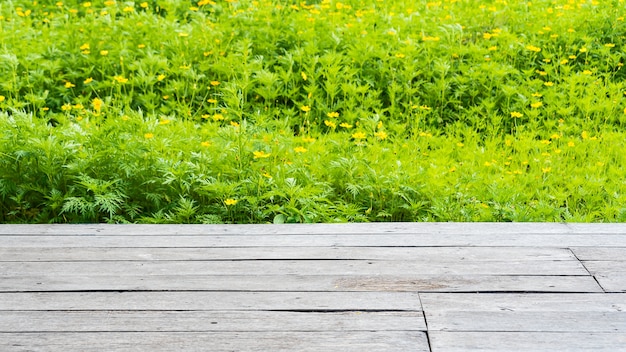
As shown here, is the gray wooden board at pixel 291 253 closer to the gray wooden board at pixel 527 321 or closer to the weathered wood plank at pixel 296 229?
the weathered wood plank at pixel 296 229

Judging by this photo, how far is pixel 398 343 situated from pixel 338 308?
10.8 inches

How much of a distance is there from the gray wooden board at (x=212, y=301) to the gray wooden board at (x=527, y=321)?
12 centimetres

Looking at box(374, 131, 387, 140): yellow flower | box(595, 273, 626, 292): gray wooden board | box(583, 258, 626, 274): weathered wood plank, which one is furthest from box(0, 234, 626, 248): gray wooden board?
box(374, 131, 387, 140): yellow flower

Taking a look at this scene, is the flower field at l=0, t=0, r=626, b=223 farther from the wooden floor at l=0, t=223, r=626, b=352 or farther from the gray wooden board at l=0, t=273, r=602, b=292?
the gray wooden board at l=0, t=273, r=602, b=292

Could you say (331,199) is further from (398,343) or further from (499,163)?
(398,343)

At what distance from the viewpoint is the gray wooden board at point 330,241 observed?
2.85m

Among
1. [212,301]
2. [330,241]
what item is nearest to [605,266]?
[330,241]

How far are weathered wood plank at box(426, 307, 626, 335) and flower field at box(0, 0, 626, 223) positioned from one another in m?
1.44

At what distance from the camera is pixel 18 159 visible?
382 centimetres

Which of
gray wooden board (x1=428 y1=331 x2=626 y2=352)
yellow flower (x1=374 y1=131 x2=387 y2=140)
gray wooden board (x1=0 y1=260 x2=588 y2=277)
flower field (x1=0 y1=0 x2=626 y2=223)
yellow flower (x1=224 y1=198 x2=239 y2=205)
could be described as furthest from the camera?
yellow flower (x1=374 y1=131 x2=387 y2=140)

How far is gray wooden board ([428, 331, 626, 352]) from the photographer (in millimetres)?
2031

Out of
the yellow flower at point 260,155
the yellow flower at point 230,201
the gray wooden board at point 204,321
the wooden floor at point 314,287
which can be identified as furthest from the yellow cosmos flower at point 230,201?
the gray wooden board at point 204,321

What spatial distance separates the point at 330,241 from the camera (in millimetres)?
2891

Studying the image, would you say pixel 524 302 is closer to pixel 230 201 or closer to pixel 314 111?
pixel 230 201
